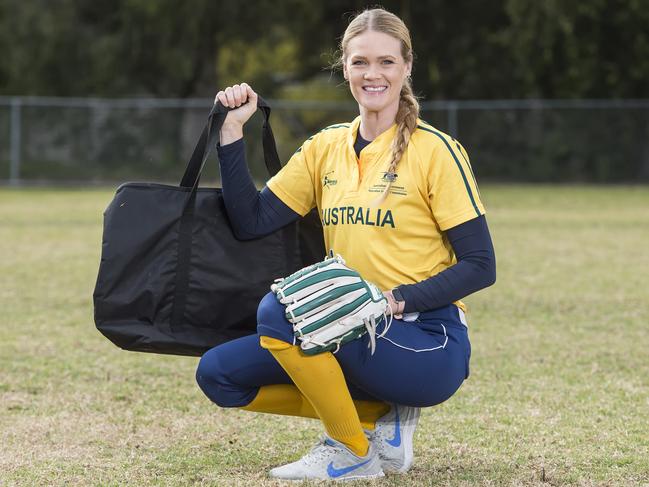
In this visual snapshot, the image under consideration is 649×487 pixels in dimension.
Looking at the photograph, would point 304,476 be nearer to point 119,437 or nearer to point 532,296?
point 119,437

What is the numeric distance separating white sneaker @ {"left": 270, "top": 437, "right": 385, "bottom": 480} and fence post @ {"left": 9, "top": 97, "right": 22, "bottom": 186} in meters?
19.7

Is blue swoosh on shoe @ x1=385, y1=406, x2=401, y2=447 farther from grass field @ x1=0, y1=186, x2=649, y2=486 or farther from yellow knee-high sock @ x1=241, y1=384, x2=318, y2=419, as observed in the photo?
yellow knee-high sock @ x1=241, y1=384, x2=318, y2=419

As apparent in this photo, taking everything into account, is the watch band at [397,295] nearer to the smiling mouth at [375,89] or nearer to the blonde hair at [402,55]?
the blonde hair at [402,55]

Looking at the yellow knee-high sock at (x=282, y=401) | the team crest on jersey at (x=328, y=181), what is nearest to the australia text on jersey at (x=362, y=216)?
the team crest on jersey at (x=328, y=181)

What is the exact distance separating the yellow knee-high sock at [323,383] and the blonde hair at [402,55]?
1.91ft

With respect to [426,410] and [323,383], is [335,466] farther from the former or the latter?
[426,410]

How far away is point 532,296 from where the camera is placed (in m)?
8.70

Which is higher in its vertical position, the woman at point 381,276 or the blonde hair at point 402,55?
the blonde hair at point 402,55

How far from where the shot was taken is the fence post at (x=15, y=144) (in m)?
22.6

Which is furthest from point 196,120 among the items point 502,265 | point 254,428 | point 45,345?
point 254,428

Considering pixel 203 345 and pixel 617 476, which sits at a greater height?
pixel 203 345

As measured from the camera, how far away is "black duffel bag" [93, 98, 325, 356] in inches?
159

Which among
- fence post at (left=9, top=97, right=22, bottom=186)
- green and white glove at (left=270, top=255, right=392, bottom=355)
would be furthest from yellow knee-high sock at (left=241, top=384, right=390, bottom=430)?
fence post at (left=9, top=97, right=22, bottom=186)

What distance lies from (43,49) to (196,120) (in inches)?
156
